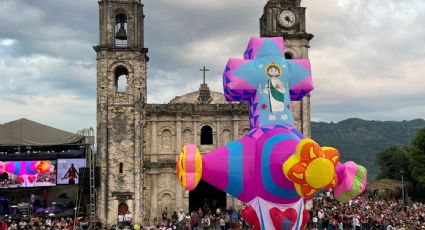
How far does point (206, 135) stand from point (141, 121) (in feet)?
15.4

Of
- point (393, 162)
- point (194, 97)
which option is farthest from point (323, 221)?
point (393, 162)

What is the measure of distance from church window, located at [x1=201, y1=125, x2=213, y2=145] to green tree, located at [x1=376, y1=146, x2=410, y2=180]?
29.3 meters

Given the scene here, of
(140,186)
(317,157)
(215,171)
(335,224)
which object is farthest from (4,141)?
(317,157)

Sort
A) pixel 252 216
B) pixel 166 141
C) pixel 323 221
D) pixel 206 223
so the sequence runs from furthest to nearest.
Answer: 1. pixel 166 141
2. pixel 206 223
3. pixel 323 221
4. pixel 252 216

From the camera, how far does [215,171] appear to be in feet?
41.3

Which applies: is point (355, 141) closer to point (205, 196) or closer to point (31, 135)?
point (205, 196)

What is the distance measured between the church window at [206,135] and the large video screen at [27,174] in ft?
30.7

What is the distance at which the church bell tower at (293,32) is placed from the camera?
32094 mm

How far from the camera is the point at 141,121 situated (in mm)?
31062

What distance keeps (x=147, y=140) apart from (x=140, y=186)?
3.07 m

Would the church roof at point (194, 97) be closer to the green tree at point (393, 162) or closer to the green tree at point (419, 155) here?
the green tree at point (419, 155)

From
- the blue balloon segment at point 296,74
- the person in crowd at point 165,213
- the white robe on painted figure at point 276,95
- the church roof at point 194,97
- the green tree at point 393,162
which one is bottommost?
the person in crowd at point 165,213

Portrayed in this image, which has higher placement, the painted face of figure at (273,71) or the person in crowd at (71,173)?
the painted face of figure at (273,71)

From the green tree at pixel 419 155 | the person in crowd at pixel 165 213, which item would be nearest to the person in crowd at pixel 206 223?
the person in crowd at pixel 165 213
